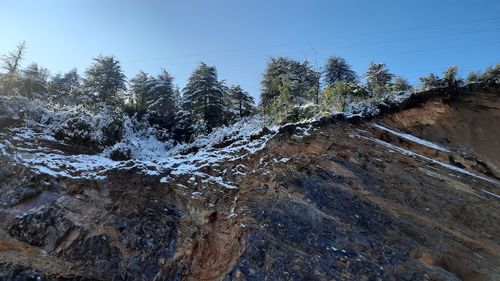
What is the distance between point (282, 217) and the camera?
30.5 ft

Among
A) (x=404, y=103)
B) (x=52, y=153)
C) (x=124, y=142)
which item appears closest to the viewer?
(x=52, y=153)

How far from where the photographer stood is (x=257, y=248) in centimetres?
865

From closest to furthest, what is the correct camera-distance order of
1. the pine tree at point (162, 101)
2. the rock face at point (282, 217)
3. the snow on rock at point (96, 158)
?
the rock face at point (282, 217)
the snow on rock at point (96, 158)
the pine tree at point (162, 101)

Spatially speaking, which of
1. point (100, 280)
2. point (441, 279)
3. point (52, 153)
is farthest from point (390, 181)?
point (52, 153)

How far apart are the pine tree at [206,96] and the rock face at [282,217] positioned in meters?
11.5

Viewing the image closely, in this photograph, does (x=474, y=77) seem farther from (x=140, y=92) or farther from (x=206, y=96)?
(x=140, y=92)

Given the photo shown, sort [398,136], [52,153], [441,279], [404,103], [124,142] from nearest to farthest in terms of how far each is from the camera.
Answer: [441,279] → [52,153] → [398,136] → [404,103] → [124,142]

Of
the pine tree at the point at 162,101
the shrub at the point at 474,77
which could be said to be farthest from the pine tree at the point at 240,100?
the shrub at the point at 474,77

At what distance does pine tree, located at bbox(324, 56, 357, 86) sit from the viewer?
1156 inches

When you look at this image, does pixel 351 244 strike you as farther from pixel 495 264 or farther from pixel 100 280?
pixel 100 280

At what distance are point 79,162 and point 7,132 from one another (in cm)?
244

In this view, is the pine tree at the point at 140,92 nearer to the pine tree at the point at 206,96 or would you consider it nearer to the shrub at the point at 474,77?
the pine tree at the point at 206,96

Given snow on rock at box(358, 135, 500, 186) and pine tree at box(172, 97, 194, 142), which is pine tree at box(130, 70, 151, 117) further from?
snow on rock at box(358, 135, 500, 186)

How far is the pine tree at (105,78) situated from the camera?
25.8m
